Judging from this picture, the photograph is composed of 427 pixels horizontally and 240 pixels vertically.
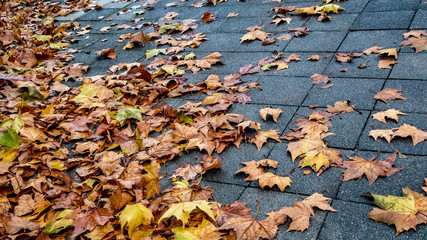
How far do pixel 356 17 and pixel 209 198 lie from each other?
321 cm

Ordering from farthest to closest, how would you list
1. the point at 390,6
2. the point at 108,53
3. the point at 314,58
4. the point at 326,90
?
the point at 108,53 → the point at 390,6 → the point at 314,58 → the point at 326,90

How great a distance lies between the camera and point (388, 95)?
2.88 metres

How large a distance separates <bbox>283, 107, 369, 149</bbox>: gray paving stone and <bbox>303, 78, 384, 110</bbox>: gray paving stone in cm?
16

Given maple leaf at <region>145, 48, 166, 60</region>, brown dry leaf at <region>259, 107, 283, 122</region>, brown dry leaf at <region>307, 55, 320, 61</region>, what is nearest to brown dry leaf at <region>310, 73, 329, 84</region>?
brown dry leaf at <region>307, 55, 320, 61</region>

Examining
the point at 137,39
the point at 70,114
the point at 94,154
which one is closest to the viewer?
the point at 94,154

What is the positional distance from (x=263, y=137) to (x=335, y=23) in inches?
91.5

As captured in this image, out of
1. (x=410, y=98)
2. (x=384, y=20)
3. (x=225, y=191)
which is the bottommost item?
(x=225, y=191)

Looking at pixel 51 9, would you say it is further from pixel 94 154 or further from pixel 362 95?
pixel 362 95

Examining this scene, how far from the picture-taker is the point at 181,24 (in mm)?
5293

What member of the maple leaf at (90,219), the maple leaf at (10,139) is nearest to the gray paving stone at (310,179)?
the maple leaf at (90,219)

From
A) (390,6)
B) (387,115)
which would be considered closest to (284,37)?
(390,6)

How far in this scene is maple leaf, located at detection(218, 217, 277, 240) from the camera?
196 centimetres

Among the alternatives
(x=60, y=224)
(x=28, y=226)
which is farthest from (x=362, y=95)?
(x=28, y=226)

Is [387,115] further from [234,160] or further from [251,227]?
[251,227]
